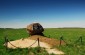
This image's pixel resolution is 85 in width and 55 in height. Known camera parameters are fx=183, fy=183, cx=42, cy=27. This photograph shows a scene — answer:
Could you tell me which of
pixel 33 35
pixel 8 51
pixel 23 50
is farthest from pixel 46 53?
pixel 33 35

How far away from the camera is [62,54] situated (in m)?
18.5

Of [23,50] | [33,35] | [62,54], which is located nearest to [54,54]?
[62,54]

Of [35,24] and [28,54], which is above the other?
[35,24]

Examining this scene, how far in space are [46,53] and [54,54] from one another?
0.91 m

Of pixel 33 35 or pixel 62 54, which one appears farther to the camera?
pixel 33 35

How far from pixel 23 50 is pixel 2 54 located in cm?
237

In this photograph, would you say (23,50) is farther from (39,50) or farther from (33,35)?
(33,35)

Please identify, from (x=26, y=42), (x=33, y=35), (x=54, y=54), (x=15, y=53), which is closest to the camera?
(x=54, y=54)

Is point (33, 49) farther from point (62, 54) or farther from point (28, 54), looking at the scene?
point (62, 54)

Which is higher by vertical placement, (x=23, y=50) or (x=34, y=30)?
(x=34, y=30)

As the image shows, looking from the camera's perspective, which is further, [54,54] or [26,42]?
[26,42]

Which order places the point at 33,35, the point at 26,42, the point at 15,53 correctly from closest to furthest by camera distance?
the point at 15,53 < the point at 26,42 < the point at 33,35

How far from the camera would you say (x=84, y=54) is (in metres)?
19.0

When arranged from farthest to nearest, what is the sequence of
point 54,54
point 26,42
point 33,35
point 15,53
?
point 33,35
point 26,42
point 15,53
point 54,54
